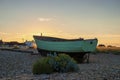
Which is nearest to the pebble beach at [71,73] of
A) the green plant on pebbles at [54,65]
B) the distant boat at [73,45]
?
the green plant on pebbles at [54,65]

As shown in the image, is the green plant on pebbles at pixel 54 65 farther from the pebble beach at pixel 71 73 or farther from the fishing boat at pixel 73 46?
the fishing boat at pixel 73 46

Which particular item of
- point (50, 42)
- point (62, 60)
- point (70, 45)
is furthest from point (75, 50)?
point (62, 60)

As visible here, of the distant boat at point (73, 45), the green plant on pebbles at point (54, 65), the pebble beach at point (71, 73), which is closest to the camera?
the pebble beach at point (71, 73)

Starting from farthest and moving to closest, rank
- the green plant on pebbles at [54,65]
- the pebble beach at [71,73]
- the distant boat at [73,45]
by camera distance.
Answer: the distant boat at [73,45] < the green plant on pebbles at [54,65] < the pebble beach at [71,73]

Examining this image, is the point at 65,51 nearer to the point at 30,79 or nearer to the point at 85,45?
the point at 85,45

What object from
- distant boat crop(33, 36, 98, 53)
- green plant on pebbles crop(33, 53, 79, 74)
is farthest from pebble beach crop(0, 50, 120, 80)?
distant boat crop(33, 36, 98, 53)

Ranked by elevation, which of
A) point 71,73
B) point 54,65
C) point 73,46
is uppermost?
point 73,46

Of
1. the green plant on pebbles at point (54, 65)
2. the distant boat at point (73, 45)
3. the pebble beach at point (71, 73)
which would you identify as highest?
the distant boat at point (73, 45)

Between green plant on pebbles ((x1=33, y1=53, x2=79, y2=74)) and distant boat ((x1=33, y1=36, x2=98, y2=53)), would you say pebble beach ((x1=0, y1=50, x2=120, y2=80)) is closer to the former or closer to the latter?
green plant on pebbles ((x1=33, y1=53, x2=79, y2=74))

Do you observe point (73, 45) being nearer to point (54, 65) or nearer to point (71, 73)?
point (54, 65)

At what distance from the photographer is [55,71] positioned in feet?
54.6

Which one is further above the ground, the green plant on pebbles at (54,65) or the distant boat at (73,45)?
the distant boat at (73,45)

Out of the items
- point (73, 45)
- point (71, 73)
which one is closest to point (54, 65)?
point (71, 73)

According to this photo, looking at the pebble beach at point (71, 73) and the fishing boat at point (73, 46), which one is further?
the fishing boat at point (73, 46)
